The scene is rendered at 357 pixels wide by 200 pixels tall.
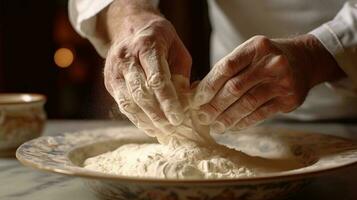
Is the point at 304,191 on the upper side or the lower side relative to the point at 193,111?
lower

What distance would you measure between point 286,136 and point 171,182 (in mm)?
374

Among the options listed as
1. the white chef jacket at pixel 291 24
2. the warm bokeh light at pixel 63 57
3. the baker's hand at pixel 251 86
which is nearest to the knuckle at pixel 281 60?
the baker's hand at pixel 251 86

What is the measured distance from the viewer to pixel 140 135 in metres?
0.92

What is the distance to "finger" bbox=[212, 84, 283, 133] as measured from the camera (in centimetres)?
73

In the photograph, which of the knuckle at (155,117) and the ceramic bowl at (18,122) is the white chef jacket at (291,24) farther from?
the knuckle at (155,117)

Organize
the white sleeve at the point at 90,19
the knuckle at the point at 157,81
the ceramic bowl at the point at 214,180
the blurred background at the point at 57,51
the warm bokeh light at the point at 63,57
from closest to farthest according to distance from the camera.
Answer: the ceramic bowl at the point at 214,180
the knuckle at the point at 157,81
the white sleeve at the point at 90,19
the blurred background at the point at 57,51
the warm bokeh light at the point at 63,57

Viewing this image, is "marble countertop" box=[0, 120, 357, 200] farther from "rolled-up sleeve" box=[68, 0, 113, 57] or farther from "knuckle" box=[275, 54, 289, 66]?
"rolled-up sleeve" box=[68, 0, 113, 57]

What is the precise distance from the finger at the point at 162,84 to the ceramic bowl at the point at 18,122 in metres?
0.29

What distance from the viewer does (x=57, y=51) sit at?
8.39 ft

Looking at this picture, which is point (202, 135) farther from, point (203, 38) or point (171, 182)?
point (203, 38)

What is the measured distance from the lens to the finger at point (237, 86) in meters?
0.71

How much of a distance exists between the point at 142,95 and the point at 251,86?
5.7 inches

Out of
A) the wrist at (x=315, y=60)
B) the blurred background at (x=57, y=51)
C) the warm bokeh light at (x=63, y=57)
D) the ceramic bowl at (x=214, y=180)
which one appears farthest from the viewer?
the warm bokeh light at (x=63, y=57)

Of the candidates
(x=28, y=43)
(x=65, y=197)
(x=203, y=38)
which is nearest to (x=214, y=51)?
(x=65, y=197)
